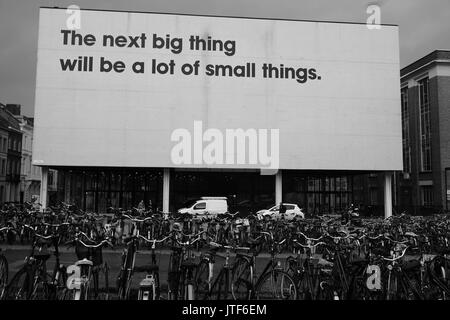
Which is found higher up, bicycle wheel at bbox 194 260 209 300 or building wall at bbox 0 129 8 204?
building wall at bbox 0 129 8 204

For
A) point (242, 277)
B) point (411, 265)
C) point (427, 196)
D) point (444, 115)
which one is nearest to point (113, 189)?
point (427, 196)

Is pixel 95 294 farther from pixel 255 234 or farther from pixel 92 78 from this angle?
pixel 92 78

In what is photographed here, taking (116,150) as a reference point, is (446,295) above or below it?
below

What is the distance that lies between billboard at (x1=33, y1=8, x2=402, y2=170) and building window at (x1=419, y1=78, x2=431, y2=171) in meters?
14.8

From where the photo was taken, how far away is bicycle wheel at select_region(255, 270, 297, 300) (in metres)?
6.04

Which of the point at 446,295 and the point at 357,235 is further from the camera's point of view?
the point at 357,235

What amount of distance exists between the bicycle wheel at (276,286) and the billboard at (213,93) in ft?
63.7

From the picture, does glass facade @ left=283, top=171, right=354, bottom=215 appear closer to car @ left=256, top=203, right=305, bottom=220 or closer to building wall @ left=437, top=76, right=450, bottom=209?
car @ left=256, top=203, right=305, bottom=220

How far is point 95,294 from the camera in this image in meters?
5.94

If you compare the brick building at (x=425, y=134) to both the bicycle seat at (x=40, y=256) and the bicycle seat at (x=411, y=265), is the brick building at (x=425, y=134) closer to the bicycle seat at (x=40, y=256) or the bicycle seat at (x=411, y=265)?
the bicycle seat at (x=411, y=265)

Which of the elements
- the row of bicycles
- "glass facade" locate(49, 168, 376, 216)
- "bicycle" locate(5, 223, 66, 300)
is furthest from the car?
"bicycle" locate(5, 223, 66, 300)

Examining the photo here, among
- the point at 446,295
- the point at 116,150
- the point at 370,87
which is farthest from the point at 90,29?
the point at 446,295

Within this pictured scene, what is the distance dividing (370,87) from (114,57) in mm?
16110

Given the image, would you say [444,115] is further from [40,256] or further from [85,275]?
[40,256]
